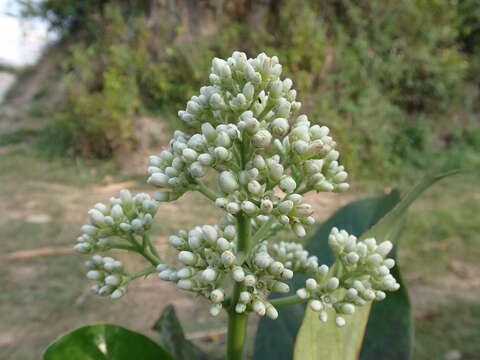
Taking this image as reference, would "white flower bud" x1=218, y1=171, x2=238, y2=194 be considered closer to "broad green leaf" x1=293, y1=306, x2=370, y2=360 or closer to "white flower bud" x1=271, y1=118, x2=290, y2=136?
"white flower bud" x1=271, y1=118, x2=290, y2=136

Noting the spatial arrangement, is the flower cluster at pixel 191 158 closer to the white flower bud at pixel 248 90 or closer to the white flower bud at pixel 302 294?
the white flower bud at pixel 248 90

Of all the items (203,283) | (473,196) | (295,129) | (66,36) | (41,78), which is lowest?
(473,196)

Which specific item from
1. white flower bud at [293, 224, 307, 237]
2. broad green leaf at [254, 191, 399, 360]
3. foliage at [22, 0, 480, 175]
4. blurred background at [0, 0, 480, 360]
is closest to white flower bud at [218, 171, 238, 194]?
white flower bud at [293, 224, 307, 237]

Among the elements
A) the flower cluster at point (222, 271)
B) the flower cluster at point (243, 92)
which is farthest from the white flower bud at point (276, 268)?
the flower cluster at point (243, 92)

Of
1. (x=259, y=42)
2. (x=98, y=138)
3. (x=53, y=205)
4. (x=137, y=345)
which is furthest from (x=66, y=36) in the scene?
(x=137, y=345)

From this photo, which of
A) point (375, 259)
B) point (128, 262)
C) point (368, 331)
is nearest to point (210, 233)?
point (375, 259)

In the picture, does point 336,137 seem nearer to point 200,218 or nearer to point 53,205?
point 200,218
